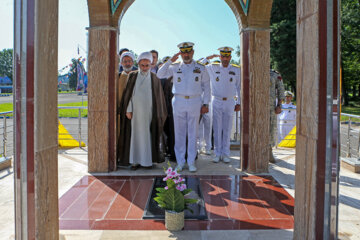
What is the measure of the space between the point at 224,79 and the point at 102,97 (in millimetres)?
2185

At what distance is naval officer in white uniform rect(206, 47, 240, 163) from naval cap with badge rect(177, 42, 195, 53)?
0.82 metres

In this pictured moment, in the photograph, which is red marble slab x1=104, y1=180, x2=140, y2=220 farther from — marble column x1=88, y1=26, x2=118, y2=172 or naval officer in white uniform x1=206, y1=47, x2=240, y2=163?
naval officer in white uniform x1=206, y1=47, x2=240, y2=163

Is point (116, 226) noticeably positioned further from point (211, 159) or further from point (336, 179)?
point (211, 159)

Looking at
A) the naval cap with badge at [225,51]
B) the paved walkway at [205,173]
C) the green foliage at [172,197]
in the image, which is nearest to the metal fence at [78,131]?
the paved walkway at [205,173]

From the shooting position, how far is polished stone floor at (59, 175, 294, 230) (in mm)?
3219

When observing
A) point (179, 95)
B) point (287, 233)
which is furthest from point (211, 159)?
point (287, 233)

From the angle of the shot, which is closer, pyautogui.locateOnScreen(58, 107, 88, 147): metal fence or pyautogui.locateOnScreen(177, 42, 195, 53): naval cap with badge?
pyautogui.locateOnScreen(177, 42, 195, 53): naval cap with badge

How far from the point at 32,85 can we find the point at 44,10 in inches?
20.4

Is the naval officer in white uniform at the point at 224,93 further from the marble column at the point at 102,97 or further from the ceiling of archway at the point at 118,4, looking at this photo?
the marble column at the point at 102,97

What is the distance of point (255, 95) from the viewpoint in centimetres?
517

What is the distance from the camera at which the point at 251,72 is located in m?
5.16

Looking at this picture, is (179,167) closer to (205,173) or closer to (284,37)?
(205,173)

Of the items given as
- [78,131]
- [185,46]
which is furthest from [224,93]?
[78,131]

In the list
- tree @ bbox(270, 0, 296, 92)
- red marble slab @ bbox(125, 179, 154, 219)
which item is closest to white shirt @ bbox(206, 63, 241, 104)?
red marble slab @ bbox(125, 179, 154, 219)
